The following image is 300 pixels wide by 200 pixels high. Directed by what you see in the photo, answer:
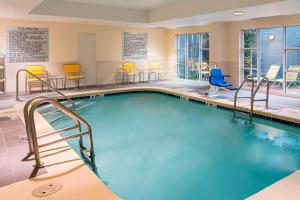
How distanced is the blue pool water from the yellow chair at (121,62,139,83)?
375 cm

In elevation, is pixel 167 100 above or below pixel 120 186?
above

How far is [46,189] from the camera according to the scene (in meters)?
2.49

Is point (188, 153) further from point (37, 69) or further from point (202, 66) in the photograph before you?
point (202, 66)

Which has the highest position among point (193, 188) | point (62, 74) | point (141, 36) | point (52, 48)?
point (141, 36)

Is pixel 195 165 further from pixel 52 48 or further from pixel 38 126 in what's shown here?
pixel 52 48

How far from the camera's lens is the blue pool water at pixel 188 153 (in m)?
3.10

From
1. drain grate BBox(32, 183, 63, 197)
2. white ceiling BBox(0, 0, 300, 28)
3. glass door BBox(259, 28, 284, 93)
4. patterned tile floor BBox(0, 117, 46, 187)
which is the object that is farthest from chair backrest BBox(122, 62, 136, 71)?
drain grate BBox(32, 183, 63, 197)

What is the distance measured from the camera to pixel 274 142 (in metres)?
4.51

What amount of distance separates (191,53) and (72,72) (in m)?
4.59

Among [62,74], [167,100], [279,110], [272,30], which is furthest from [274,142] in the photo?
[62,74]

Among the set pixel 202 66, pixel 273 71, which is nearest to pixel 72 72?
pixel 202 66

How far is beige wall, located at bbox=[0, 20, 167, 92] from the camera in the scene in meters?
8.34

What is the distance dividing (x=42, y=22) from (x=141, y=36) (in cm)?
365

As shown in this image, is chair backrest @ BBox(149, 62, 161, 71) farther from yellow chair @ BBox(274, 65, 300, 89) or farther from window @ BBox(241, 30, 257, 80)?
yellow chair @ BBox(274, 65, 300, 89)
